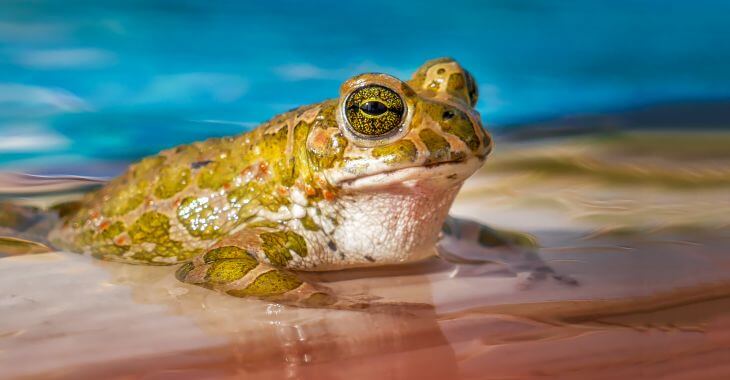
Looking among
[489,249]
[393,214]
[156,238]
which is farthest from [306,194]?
[489,249]

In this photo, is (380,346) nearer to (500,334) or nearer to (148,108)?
(500,334)

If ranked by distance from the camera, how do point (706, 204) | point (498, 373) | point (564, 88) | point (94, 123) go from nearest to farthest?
point (498, 373) < point (706, 204) < point (94, 123) < point (564, 88)

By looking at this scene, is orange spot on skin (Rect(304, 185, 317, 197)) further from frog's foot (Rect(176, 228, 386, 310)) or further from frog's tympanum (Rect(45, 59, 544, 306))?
frog's foot (Rect(176, 228, 386, 310))

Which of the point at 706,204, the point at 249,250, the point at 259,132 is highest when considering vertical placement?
the point at 259,132

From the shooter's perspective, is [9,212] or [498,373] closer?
[498,373]

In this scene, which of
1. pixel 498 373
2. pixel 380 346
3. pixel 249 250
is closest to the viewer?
pixel 498 373

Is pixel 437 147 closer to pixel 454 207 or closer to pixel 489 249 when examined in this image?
pixel 489 249

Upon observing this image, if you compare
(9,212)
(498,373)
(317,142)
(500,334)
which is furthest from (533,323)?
(9,212)

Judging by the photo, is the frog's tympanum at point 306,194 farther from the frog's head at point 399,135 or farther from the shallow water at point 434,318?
the shallow water at point 434,318

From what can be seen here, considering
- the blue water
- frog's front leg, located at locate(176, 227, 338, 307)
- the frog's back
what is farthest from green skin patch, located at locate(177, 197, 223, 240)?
the blue water
